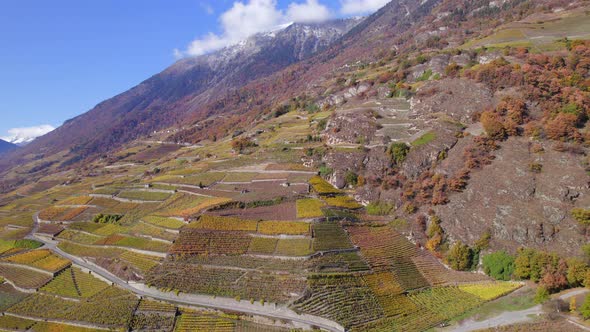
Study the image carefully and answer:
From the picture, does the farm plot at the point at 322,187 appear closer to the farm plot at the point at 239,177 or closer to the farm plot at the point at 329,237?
the farm plot at the point at 329,237

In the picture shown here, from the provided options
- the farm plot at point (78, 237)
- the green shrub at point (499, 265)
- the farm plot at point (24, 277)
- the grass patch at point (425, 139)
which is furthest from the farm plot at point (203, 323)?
the grass patch at point (425, 139)

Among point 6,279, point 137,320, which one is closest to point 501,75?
point 137,320

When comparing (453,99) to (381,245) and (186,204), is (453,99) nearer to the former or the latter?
(381,245)

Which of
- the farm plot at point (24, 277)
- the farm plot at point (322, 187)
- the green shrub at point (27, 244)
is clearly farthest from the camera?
the green shrub at point (27, 244)

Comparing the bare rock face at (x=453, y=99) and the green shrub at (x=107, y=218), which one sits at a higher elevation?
the bare rock face at (x=453, y=99)

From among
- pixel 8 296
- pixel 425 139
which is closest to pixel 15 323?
pixel 8 296

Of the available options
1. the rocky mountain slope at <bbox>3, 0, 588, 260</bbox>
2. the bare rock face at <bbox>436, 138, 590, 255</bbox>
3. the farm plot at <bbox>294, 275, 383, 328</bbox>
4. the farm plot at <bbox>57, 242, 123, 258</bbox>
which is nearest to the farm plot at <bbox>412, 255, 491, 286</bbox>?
the rocky mountain slope at <bbox>3, 0, 588, 260</bbox>
